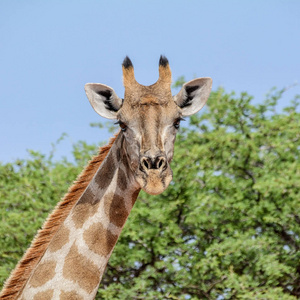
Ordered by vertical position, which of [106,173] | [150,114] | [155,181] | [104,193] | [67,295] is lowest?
[67,295]

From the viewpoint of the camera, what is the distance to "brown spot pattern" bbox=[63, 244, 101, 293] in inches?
206

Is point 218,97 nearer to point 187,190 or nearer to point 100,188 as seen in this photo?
point 187,190

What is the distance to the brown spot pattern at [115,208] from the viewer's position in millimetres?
5426

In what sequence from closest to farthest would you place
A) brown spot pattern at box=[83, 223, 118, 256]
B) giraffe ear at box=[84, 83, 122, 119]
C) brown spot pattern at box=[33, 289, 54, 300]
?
1. brown spot pattern at box=[33, 289, 54, 300]
2. brown spot pattern at box=[83, 223, 118, 256]
3. giraffe ear at box=[84, 83, 122, 119]

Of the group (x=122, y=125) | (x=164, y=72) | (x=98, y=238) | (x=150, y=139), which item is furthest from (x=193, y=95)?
(x=98, y=238)

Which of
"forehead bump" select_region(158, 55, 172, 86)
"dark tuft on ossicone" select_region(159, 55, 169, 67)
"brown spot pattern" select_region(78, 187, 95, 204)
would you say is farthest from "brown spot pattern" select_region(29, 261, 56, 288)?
"dark tuft on ossicone" select_region(159, 55, 169, 67)

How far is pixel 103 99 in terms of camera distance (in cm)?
573

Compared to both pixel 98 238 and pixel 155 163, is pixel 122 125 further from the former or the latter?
pixel 98 238

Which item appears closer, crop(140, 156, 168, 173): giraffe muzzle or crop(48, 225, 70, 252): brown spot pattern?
crop(140, 156, 168, 173): giraffe muzzle

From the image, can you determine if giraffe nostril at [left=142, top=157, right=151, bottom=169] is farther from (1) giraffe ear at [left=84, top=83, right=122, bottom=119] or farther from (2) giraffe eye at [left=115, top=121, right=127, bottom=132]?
(1) giraffe ear at [left=84, top=83, right=122, bottom=119]

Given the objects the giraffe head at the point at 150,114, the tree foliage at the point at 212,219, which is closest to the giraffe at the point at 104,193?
the giraffe head at the point at 150,114

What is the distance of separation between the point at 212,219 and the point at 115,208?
8931mm

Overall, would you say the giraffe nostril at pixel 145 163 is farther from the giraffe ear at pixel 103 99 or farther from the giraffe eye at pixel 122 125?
the giraffe ear at pixel 103 99

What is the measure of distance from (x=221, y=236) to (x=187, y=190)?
4.99 feet
